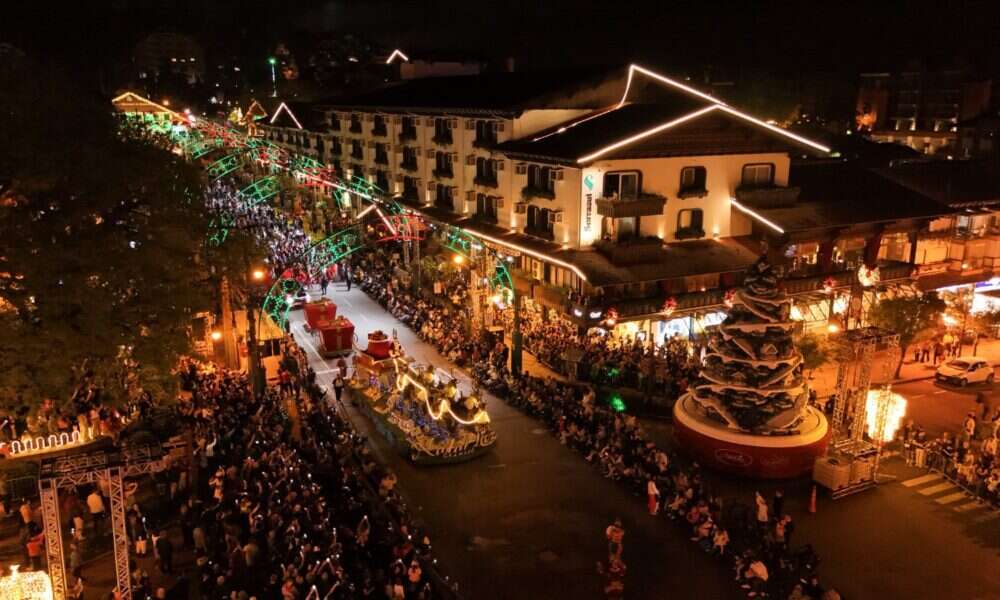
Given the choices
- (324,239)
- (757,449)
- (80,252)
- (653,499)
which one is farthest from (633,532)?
(324,239)

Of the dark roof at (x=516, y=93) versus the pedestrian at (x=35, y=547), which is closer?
the pedestrian at (x=35, y=547)

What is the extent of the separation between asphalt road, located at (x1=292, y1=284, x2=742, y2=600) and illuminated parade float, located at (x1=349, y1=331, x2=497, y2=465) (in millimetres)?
431

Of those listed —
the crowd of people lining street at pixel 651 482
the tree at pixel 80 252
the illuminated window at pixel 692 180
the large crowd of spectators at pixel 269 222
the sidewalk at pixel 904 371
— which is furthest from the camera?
the large crowd of spectators at pixel 269 222

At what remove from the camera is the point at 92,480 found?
16.2 meters

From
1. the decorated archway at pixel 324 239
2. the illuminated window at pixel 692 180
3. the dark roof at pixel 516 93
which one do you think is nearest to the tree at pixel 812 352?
the illuminated window at pixel 692 180

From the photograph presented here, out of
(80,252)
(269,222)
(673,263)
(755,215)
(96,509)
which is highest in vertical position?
(80,252)

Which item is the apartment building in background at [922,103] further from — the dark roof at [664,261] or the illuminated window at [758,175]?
the dark roof at [664,261]

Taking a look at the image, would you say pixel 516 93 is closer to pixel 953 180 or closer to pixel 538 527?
pixel 953 180

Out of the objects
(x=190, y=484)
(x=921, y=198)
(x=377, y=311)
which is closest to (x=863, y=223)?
(x=921, y=198)

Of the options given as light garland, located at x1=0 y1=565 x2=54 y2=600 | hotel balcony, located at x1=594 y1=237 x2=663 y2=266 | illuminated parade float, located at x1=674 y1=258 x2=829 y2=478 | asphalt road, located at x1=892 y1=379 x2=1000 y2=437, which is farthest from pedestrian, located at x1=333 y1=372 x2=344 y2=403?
asphalt road, located at x1=892 y1=379 x2=1000 y2=437

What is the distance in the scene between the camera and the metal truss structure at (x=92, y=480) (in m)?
15.7

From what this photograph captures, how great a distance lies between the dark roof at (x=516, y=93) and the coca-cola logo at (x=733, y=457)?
21181 mm

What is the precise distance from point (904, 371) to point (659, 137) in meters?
15.8

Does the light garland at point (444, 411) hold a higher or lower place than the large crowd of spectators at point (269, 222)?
lower
